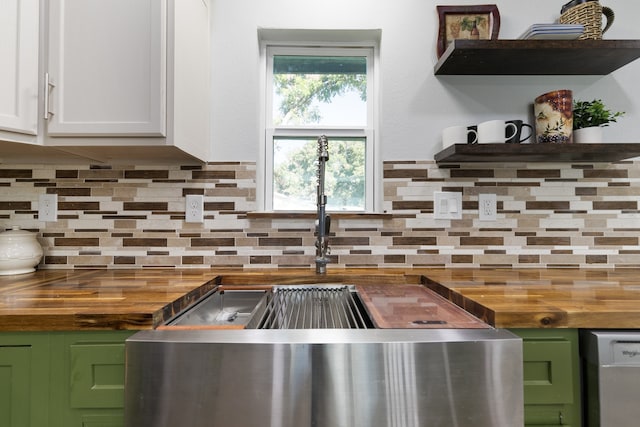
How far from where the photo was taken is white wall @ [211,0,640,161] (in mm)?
1573

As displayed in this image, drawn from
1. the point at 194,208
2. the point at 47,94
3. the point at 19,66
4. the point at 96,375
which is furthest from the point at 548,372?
the point at 19,66

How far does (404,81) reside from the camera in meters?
1.58

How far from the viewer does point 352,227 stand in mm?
1562

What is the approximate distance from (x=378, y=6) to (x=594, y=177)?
1.23m

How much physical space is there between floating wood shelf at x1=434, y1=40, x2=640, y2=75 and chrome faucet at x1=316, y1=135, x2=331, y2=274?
63 centimetres

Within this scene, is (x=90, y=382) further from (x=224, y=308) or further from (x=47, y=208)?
(x=47, y=208)

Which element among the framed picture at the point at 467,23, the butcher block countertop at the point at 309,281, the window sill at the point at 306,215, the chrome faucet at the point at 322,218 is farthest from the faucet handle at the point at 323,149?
the framed picture at the point at 467,23

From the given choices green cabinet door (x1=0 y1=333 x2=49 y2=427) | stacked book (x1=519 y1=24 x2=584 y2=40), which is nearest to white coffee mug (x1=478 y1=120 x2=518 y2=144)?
stacked book (x1=519 y1=24 x2=584 y2=40)

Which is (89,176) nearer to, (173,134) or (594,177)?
(173,134)

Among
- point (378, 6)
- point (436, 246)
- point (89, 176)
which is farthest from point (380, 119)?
point (89, 176)

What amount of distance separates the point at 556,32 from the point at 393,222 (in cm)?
95

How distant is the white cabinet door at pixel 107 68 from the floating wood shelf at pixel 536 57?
43.3 inches

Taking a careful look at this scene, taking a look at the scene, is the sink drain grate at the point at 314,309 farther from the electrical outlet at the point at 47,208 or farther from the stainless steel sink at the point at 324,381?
the electrical outlet at the point at 47,208

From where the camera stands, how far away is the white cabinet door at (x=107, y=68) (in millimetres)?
1188
